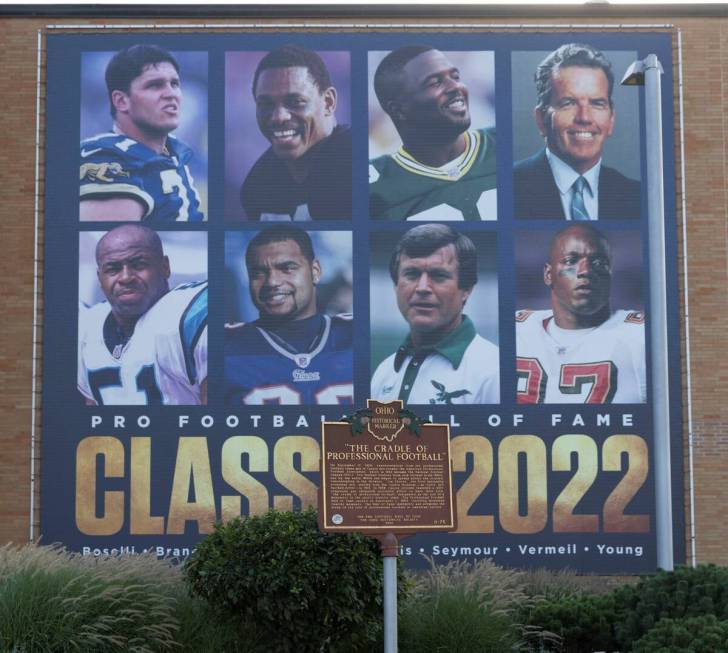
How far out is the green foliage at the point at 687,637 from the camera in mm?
12477

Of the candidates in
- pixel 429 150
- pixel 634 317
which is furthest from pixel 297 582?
pixel 429 150

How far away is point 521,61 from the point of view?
24.7m

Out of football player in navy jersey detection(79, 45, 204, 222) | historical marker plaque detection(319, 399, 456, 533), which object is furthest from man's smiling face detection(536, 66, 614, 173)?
historical marker plaque detection(319, 399, 456, 533)

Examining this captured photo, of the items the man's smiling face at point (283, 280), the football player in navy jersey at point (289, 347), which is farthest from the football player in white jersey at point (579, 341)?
the man's smiling face at point (283, 280)

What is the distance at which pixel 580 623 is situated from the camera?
15.6 m

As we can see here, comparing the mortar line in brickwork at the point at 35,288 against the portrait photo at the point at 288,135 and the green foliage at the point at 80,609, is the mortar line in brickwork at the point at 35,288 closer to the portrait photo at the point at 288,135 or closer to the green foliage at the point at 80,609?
the portrait photo at the point at 288,135

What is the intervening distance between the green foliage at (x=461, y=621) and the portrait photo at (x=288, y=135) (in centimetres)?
979

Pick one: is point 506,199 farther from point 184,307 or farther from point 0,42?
point 0,42

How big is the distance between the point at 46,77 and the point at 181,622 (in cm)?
1285

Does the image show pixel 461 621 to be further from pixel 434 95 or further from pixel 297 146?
pixel 434 95

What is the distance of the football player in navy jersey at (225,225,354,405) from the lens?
2362 centimetres

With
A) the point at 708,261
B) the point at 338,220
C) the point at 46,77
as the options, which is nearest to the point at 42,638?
the point at 338,220

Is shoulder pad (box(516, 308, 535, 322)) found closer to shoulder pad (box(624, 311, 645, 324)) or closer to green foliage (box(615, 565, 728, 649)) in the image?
A: shoulder pad (box(624, 311, 645, 324))

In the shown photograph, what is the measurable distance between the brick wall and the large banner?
0.42 m
